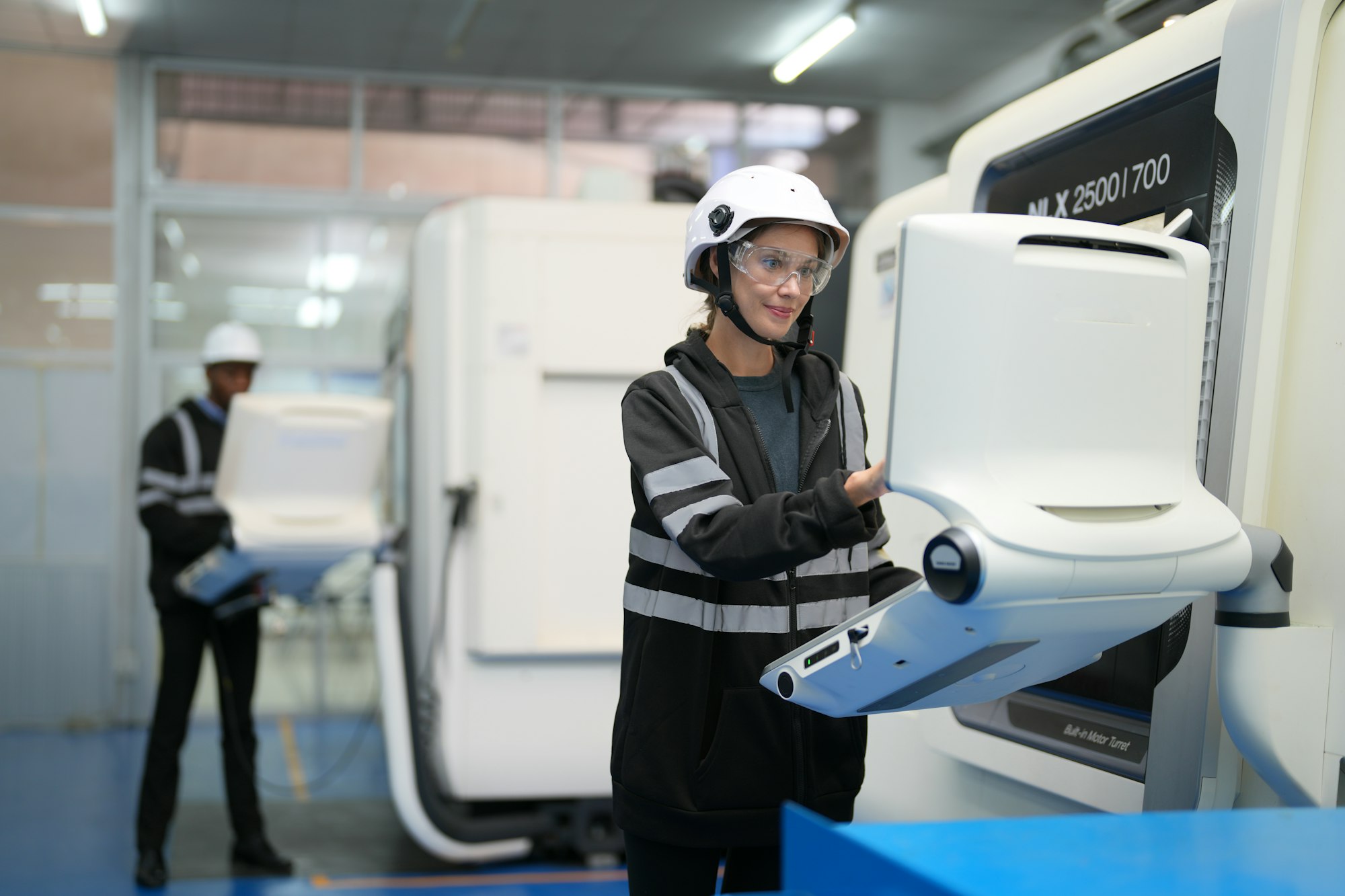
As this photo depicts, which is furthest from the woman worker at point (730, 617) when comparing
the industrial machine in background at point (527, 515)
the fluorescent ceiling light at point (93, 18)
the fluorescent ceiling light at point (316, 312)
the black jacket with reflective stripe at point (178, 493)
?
the fluorescent ceiling light at point (316, 312)

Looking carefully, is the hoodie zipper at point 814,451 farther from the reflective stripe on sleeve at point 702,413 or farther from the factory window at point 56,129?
the factory window at point 56,129

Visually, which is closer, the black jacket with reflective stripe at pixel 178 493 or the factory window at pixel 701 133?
the black jacket with reflective stripe at pixel 178 493

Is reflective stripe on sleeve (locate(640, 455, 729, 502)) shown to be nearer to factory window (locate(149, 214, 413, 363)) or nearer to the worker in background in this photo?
the worker in background

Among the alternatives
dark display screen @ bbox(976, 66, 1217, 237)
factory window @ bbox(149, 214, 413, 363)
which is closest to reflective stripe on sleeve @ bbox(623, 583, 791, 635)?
dark display screen @ bbox(976, 66, 1217, 237)

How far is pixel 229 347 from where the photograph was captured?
4109 mm

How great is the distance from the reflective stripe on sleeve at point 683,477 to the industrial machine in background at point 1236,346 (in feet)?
1.14

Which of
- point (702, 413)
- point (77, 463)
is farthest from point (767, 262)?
point (77, 463)

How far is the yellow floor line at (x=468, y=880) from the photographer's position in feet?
12.6

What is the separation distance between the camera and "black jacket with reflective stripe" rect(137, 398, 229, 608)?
384 cm

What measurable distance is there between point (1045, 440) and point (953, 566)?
178 mm

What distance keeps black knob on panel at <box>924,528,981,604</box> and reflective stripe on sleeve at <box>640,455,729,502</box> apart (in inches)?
14.3

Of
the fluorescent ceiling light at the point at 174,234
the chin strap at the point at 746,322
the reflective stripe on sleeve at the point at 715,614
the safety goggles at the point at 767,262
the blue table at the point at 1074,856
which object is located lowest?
the blue table at the point at 1074,856

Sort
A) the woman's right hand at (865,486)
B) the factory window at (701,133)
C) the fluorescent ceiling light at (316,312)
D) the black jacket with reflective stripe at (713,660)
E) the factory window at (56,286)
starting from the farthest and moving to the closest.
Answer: the factory window at (701,133) < the fluorescent ceiling light at (316,312) < the factory window at (56,286) < the black jacket with reflective stripe at (713,660) < the woman's right hand at (865,486)

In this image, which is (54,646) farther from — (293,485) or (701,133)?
(701,133)
